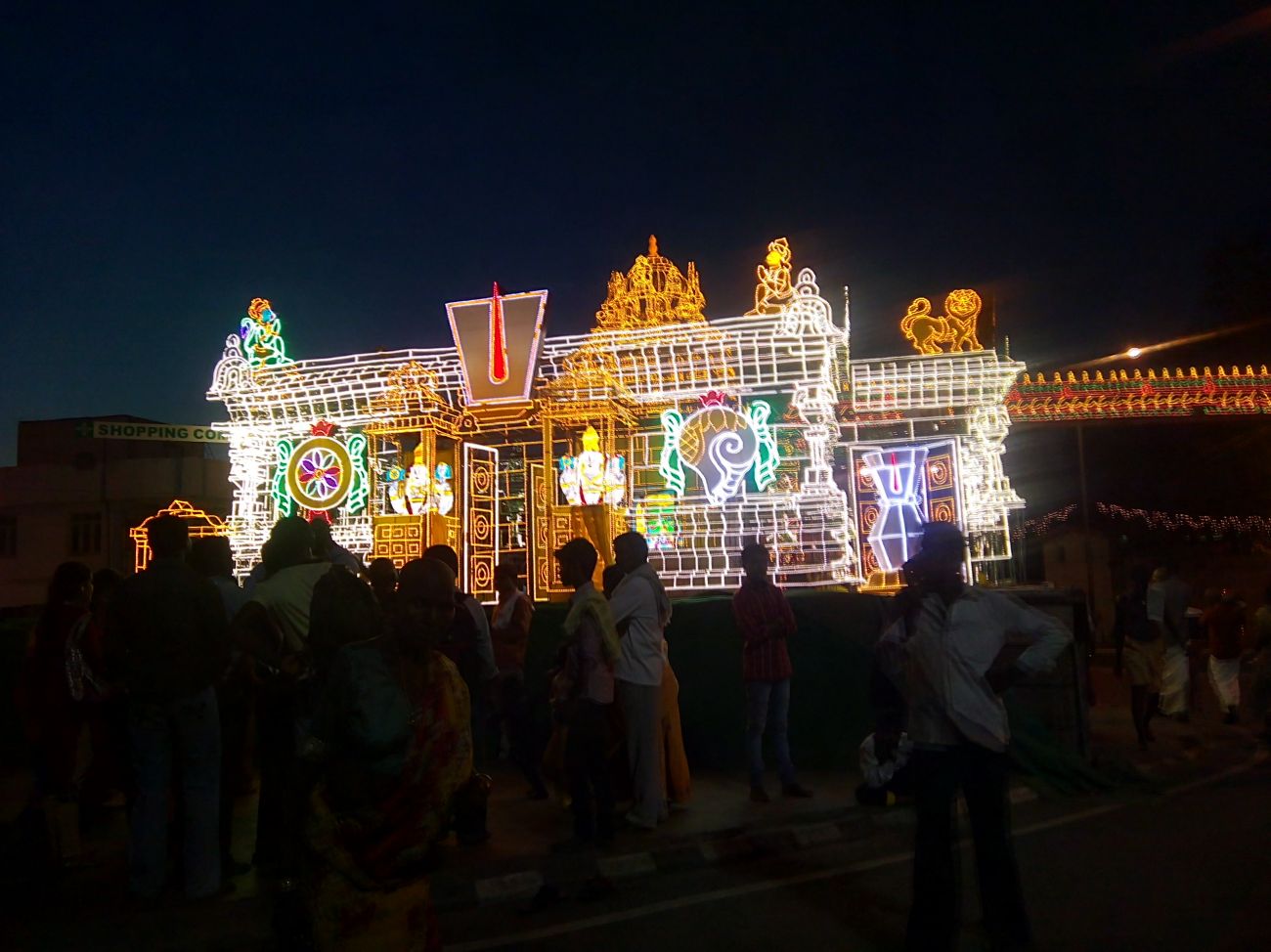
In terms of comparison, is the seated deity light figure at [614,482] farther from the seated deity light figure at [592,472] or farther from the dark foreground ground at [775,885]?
the dark foreground ground at [775,885]

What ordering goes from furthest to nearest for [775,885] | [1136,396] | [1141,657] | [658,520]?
[1136,396], [658,520], [1141,657], [775,885]

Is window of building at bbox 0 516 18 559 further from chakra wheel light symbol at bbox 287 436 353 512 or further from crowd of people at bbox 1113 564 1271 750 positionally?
crowd of people at bbox 1113 564 1271 750

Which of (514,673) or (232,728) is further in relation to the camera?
(514,673)

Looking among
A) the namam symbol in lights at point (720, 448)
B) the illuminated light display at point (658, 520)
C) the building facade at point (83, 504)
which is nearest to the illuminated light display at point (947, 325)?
the namam symbol in lights at point (720, 448)

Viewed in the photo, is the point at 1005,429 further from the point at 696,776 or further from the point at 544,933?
the point at 544,933

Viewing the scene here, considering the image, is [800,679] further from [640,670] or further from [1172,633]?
[1172,633]

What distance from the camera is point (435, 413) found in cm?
1545

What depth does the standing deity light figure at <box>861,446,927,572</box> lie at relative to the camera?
51.1 ft

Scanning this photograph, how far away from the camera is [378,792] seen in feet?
9.16

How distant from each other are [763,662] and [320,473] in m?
11.5

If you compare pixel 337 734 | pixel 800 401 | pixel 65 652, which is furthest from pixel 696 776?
pixel 800 401

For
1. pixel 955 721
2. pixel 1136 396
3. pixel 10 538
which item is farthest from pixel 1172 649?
pixel 10 538

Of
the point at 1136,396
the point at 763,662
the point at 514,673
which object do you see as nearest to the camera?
the point at 763,662

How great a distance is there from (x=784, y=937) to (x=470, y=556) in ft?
40.3
